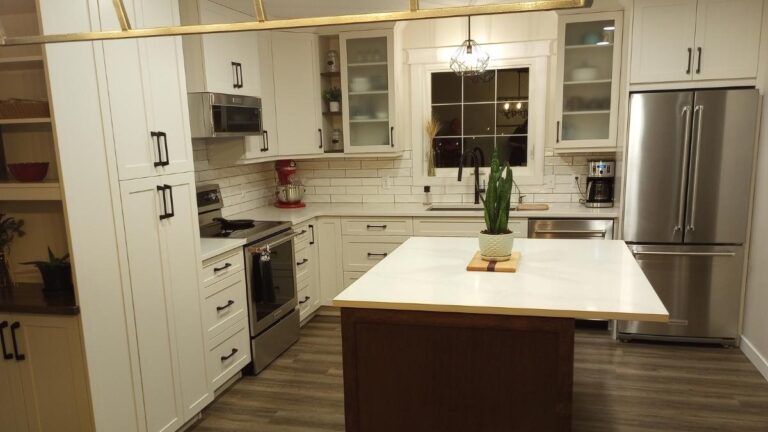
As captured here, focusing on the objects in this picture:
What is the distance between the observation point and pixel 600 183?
13.8 feet

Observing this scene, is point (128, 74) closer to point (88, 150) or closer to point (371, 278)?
point (88, 150)

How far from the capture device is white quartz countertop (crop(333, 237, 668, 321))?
1.90 meters

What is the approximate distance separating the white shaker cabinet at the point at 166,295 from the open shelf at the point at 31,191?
1.01ft

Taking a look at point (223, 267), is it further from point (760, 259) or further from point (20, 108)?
point (760, 259)

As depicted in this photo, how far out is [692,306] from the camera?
374 cm

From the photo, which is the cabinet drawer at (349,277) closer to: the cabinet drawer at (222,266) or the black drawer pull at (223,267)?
the cabinet drawer at (222,266)

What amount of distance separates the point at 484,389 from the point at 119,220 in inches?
67.0

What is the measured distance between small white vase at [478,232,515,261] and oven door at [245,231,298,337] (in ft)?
5.12

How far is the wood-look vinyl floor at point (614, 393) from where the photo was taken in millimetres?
2871

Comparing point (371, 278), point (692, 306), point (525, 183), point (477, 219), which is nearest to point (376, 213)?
point (477, 219)

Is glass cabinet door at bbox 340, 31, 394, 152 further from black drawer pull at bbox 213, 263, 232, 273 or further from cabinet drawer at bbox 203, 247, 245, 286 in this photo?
black drawer pull at bbox 213, 263, 232, 273

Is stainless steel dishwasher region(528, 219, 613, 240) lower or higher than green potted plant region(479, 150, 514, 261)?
lower

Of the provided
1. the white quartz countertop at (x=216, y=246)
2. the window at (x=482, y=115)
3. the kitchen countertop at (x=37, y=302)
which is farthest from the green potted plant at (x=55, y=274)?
the window at (x=482, y=115)

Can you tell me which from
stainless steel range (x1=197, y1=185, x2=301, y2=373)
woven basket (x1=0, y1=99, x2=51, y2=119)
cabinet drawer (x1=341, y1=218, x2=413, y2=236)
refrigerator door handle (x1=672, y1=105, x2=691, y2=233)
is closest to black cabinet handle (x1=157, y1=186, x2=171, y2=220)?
woven basket (x1=0, y1=99, x2=51, y2=119)
